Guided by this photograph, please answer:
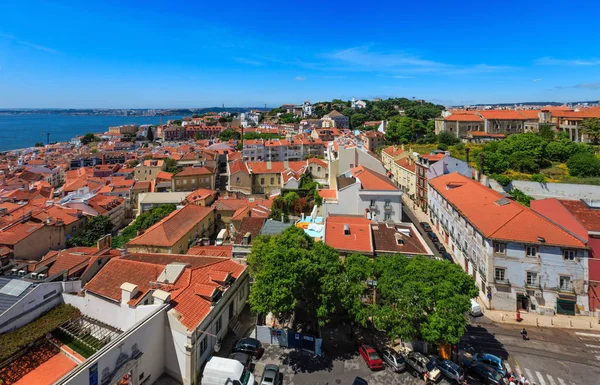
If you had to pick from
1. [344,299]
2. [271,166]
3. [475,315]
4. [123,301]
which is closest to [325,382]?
[344,299]

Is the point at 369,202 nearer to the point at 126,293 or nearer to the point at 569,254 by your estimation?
the point at 569,254

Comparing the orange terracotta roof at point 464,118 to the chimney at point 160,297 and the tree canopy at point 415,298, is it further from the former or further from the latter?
the chimney at point 160,297

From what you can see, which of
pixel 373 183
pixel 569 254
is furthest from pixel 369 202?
pixel 569 254

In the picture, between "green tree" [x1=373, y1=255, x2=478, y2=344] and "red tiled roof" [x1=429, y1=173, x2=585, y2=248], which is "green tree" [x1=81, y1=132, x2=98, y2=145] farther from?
"green tree" [x1=373, y1=255, x2=478, y2=344]

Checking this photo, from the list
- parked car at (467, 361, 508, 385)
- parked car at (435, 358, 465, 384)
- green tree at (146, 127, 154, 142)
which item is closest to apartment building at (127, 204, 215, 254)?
parked car at (435, 358, 465, 384)

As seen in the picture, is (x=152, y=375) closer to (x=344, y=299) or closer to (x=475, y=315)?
(x=344, y=299)
